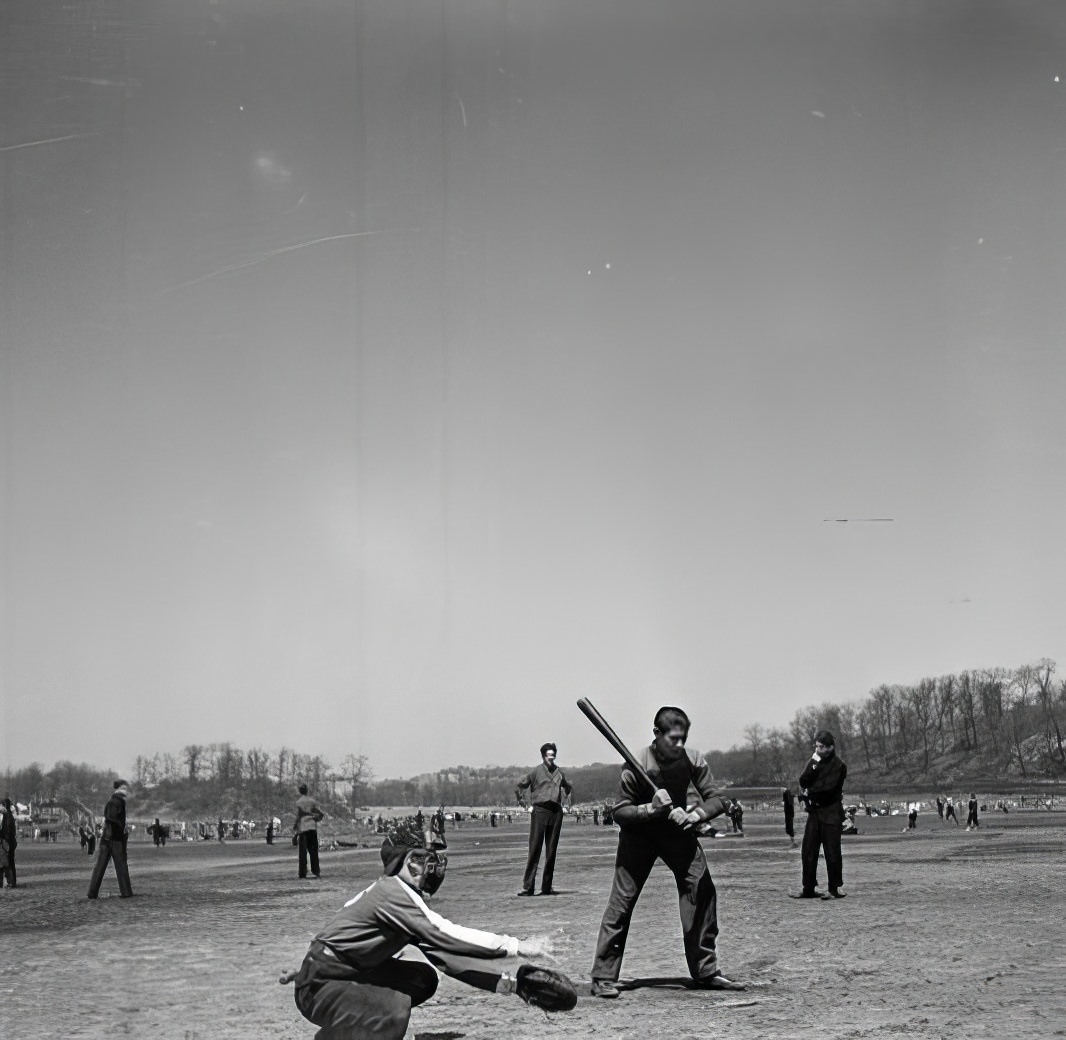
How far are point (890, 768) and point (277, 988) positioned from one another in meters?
201

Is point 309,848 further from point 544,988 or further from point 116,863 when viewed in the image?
point 544,988

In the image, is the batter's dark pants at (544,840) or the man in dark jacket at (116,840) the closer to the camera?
the batter's dark pants at (544,840)

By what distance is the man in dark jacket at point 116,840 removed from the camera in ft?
58.2

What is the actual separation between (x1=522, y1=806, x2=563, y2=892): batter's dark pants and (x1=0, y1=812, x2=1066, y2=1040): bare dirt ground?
1.25 feet

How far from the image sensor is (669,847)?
878 cm

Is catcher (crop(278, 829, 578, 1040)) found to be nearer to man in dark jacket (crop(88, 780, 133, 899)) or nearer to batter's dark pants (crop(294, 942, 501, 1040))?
batter's dark pants (crop(294, 942, 501, 1040))

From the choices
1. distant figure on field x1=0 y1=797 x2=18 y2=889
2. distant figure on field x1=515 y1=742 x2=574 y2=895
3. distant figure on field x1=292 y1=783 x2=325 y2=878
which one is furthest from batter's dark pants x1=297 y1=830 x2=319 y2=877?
distant figure on field x1=515 y1=742 x2=574 y2=895

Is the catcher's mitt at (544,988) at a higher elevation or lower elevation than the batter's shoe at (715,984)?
higher

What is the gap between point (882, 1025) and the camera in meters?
A: 7.15

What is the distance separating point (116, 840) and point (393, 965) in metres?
13.6

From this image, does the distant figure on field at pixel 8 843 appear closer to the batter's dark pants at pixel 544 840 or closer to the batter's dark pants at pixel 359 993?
the batter's dark pants at pixel 544 840

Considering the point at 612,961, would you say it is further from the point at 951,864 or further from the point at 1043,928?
the point at 951,864

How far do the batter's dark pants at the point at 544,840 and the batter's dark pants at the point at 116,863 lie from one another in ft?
19.7

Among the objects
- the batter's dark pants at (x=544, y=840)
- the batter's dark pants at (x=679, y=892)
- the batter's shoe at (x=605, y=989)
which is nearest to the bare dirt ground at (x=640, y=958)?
the batter's shoe at (x=605, y=989)
